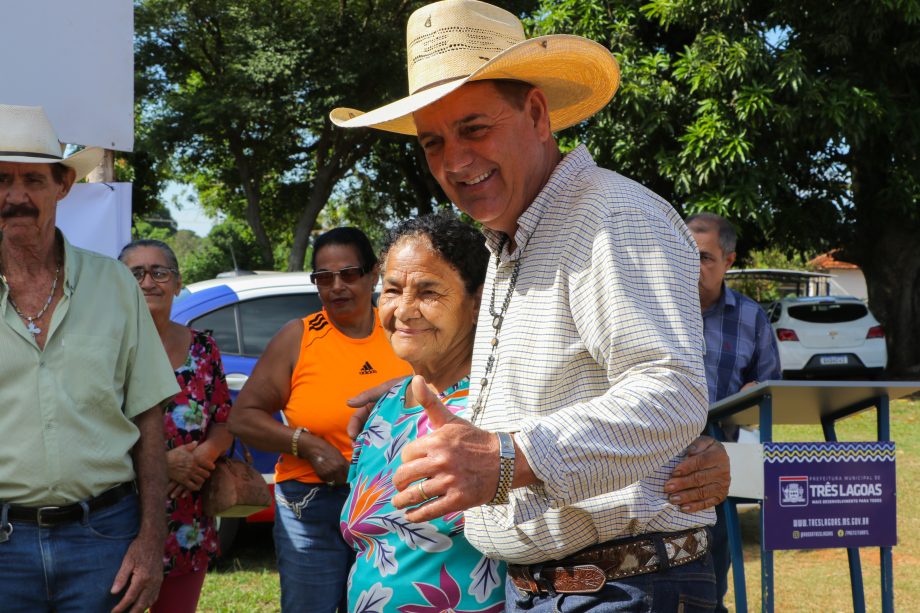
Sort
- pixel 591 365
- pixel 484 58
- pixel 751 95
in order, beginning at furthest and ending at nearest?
1. pixel 751 95
2. pixel 484 58
3. pixel 591 365

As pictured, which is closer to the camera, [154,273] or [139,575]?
[139,575]

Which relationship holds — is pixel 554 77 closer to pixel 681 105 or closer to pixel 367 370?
pixel 367 370

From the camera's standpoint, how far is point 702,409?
153cm

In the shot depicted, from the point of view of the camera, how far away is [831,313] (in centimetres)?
1602

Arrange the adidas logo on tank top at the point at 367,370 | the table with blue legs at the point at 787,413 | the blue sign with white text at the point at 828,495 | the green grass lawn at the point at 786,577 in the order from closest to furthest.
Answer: the table with blue legs at the point at 787,413 → the blue sign with white text at the point at 828,495 → the adidas logo on tank top at the point at 367,370 → the green grass lawn at the point at 786,577

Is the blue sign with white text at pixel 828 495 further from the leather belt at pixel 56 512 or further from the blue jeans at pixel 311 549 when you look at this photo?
the leather belt at pixel 56 512

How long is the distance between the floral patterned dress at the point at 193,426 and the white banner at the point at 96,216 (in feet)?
2.45

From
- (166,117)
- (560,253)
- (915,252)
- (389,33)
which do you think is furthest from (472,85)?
(166,117)

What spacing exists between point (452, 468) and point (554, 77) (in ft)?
3.18

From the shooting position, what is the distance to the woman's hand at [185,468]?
3.45 meters

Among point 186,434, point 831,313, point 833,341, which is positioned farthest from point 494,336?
point 831,313

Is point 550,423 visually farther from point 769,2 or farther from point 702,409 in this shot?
point 769,2

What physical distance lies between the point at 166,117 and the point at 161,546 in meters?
20.3

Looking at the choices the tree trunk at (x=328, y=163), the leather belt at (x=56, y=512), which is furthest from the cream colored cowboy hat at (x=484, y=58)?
the tree trunk at (x=328, y=163)
